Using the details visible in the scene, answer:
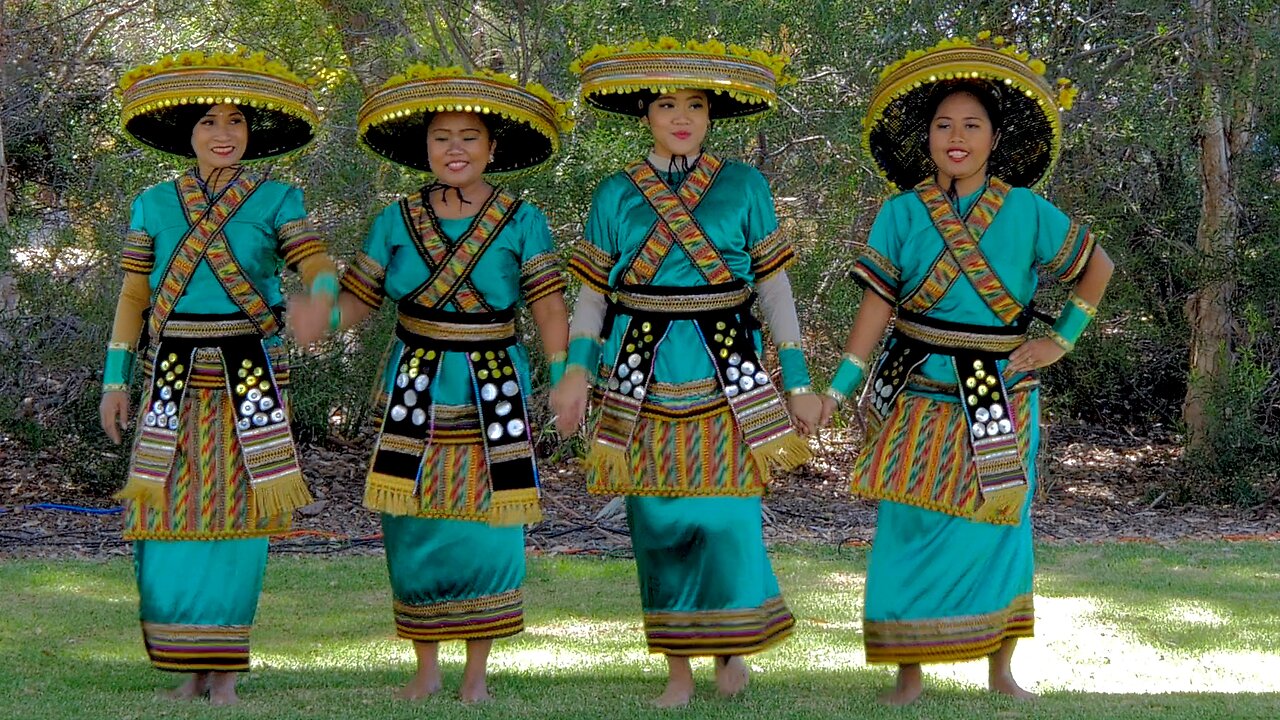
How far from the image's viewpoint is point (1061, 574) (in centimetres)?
691

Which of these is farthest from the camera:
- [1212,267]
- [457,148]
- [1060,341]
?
[1212,267]

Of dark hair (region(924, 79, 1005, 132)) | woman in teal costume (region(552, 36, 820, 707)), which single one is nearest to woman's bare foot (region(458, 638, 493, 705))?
woman in teal costume (region(552, 36, 820, 707))

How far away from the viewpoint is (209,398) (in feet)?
14.7

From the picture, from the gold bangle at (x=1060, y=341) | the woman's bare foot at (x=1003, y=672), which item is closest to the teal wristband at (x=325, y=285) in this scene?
the gold bangle at (x=1060, y=341)

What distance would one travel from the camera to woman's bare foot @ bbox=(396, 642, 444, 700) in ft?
14.8

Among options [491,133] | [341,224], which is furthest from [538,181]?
[491,133]

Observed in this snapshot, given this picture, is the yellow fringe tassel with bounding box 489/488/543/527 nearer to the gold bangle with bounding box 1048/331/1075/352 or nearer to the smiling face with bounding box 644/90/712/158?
the smiling face with bounding box 644/90/712/158

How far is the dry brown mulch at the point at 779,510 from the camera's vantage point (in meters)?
7.95

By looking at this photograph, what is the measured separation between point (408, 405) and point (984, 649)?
1.83 m

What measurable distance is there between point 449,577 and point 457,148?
4.22 ft

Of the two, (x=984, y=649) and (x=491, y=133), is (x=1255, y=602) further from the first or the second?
(x=491, y=133)

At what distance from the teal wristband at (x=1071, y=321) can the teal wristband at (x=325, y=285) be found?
2094 mm

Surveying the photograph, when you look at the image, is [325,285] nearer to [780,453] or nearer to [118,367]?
[118,367]

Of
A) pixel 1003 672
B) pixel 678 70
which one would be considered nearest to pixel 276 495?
pixel 678 70
